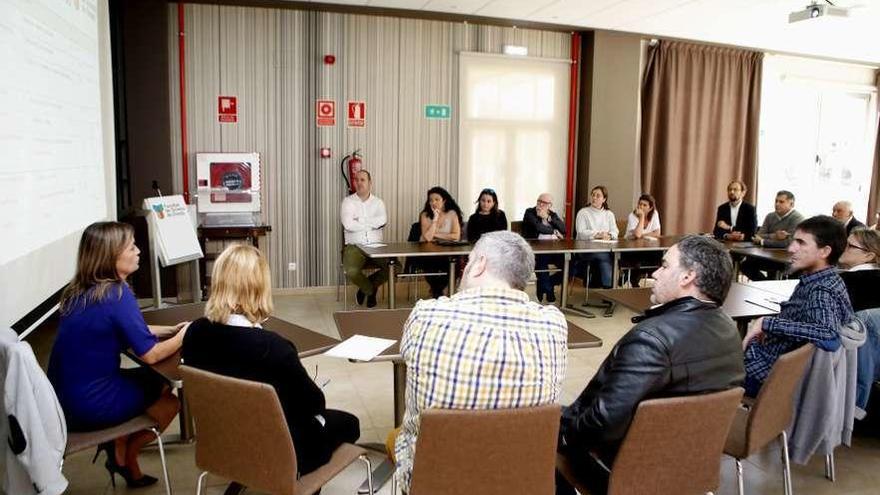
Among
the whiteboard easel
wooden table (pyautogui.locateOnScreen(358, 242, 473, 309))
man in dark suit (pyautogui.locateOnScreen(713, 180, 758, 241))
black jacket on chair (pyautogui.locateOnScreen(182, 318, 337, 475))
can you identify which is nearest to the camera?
black jacket on chair (pyautogui.locateOnScreen(182, 318, 337, 475))

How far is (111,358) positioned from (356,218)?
3961 mm

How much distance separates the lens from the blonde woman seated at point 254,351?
192 cm

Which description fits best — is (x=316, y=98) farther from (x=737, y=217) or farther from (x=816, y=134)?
(x=816, y=134)

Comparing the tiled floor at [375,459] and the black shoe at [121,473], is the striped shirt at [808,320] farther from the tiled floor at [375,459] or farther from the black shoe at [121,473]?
the black shoe at [121,473]

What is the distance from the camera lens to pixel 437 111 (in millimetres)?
6879

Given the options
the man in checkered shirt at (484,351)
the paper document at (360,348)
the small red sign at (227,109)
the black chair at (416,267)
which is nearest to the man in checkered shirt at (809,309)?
the man in checkered shirt at (484,351)

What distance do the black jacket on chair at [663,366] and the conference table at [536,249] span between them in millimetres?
3510

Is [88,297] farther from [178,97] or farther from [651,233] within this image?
[651,233]

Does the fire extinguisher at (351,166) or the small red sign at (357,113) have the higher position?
the small red sign at (357,113)

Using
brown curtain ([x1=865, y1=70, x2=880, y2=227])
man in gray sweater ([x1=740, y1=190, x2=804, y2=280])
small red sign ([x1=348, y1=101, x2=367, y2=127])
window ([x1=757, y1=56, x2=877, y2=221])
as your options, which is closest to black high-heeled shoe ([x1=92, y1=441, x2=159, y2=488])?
small red sign ([x1=348, y1=101, x2=367, y2=127])

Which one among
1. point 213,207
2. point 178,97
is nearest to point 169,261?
point 213,207

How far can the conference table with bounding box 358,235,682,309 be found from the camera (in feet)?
17.8

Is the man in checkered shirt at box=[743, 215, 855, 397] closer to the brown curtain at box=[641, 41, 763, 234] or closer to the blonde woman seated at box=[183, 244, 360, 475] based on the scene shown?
the blonde woman seated at box=[183, 244, 360, 475]

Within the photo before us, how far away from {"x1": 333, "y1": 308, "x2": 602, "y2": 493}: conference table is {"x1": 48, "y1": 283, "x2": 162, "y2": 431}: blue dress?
802 millimetres
